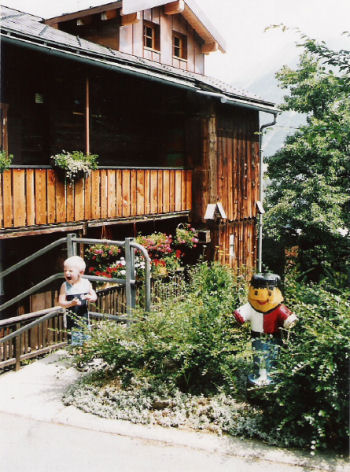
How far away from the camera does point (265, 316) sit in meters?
5.23

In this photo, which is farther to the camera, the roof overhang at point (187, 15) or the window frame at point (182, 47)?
the window frame at point (182, 47)

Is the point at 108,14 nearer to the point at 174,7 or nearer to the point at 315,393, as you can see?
the point at 174,7

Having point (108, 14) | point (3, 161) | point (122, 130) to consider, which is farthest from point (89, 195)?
point (108, 14)

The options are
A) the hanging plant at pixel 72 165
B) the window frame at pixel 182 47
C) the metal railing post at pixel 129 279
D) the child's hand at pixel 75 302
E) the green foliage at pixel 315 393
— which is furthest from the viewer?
the window frame at pixel 182 47

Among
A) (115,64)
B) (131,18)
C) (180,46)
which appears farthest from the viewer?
(180,46)

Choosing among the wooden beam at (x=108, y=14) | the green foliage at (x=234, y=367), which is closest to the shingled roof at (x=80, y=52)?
the wooden beam at (x=108, y=14)

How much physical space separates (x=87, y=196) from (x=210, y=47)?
30.6ft

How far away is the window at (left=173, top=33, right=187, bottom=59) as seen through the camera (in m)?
Result: 15.6

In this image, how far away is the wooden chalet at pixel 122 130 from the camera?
349 inches

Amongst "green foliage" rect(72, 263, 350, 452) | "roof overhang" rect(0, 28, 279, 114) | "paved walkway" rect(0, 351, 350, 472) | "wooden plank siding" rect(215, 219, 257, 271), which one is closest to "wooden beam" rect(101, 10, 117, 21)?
"roof overhang" rect(0, 28, 279, 114)

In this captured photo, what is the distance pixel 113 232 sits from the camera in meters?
12.5

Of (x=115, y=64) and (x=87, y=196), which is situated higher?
(x=115, y=64)

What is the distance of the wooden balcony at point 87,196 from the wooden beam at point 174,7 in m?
5.43

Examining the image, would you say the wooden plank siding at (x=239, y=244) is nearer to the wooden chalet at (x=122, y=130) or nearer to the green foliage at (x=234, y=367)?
the wooden chalet at (x=122, y=130)
